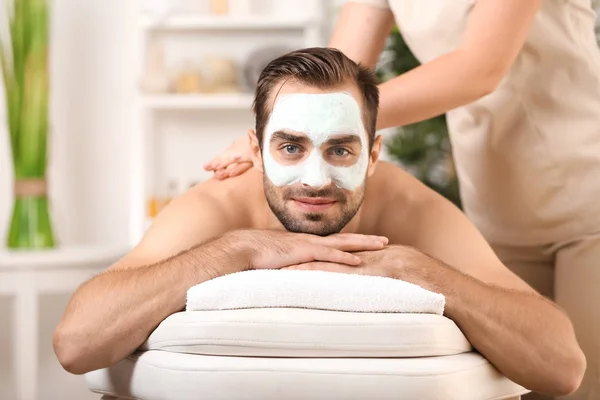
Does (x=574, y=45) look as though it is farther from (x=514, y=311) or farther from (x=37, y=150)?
(x=37, y=150)

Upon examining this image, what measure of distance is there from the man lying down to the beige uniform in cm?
31

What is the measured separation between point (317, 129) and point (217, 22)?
7.39ft

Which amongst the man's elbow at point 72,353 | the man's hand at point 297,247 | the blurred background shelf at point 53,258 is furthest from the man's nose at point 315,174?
the blurred background shelf at point 53,258

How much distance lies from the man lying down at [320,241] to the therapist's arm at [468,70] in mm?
76

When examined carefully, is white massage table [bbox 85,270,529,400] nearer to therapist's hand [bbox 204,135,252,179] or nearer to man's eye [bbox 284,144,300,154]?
man's eye [bbox 284,144,300,154]

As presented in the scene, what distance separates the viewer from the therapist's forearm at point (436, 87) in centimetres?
187

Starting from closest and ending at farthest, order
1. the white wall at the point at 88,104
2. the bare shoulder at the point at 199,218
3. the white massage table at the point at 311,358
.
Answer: the white massage table at the point at 311,358 → the bare shoulder at the point at 199,218 → the white wall at the point at 88,104

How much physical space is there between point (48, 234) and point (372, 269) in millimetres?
2087

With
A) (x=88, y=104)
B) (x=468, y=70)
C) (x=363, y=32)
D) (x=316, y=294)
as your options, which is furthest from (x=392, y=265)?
(x=88, y=104)

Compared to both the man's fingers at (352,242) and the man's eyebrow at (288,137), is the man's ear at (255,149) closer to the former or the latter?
the man's eyebrow at (288,137)

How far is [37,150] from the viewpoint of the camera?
135 inches

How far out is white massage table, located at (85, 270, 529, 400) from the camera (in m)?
1.40

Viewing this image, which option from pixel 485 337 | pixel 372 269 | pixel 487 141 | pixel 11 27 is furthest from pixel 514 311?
pixel 11 27

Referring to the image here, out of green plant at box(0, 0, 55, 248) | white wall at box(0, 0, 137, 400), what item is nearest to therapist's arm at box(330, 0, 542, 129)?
green plant at box(0, 0, 55, 248)
